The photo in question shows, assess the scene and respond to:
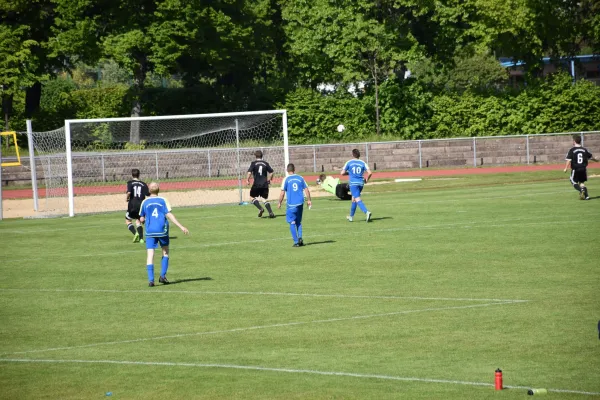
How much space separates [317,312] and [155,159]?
33480 millimetres

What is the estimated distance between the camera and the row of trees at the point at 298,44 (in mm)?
58312

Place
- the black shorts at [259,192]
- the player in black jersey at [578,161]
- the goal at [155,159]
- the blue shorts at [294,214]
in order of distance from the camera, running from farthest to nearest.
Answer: the goal at [155,159] < the black shorts at [259,192] < the player in black jersey at [578,161] < the blue shorts at [294,214]

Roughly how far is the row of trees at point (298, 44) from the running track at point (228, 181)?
25.6ft

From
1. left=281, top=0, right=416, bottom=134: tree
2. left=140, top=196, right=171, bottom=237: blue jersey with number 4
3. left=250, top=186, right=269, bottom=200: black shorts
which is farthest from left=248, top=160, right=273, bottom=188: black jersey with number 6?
left=281, top=0, right=416, bottom=134: tree

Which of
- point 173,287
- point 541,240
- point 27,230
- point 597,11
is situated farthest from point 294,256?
point 597,11

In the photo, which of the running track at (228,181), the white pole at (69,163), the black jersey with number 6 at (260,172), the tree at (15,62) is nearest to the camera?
the black jersey with number 6 at (260,172)

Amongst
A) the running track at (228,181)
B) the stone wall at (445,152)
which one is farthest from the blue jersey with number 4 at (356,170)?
the stone wall at (445,152)

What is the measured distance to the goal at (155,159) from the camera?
1666 inches

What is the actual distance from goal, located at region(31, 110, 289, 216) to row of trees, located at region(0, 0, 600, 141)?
396 inches

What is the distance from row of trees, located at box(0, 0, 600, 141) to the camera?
5831 cm

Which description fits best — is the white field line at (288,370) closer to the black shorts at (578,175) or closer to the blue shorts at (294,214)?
the blue shorts at (294,214)

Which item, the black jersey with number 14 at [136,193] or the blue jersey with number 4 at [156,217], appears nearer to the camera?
the blue jersey with number 4 at [156,217]

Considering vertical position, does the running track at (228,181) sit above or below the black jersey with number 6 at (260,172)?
below

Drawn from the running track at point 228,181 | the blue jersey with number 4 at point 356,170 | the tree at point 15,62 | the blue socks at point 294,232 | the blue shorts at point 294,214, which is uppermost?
the tree at point 15,62
